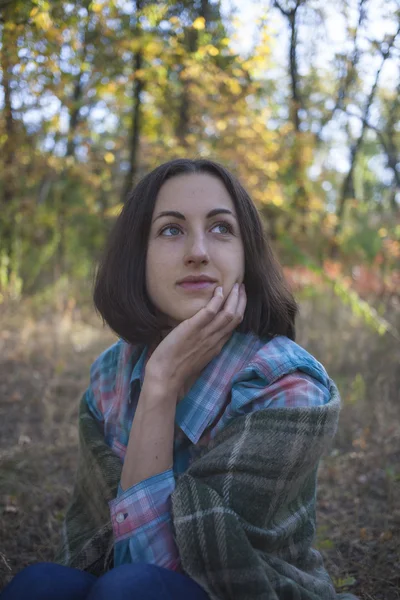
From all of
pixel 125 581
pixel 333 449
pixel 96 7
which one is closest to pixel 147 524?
pixel 125 581

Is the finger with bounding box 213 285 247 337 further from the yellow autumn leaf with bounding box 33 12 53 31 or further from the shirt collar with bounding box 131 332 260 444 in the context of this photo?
the yellow autumn leaf with bounding box 33 12 53 31

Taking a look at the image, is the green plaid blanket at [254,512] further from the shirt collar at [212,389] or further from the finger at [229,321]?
the finger at [229,321]

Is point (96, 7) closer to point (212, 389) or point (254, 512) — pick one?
point (212, 389)

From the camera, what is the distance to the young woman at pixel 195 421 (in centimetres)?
121

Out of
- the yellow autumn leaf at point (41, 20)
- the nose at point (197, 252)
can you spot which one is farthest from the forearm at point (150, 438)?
the yellow autumn leaf at point (41, 20)

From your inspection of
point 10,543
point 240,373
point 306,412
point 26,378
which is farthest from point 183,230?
point 26,378

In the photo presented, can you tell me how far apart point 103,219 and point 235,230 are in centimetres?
478

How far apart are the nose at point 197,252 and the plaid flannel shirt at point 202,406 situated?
9.7 inches

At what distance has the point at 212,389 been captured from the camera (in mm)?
1488

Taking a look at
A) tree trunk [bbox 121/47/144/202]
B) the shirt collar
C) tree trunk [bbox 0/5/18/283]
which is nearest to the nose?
the shirt collar

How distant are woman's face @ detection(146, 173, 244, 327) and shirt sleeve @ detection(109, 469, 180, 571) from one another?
0.46 metres

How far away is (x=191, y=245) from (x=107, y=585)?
86 centimetres

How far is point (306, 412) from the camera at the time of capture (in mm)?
1313

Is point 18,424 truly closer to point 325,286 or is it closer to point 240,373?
point 240,373
